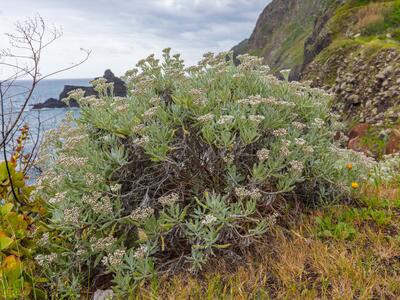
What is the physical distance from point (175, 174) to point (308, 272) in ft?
4.06

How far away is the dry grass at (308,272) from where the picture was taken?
8.76 feet

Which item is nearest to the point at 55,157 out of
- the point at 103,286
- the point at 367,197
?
the point at 103,286

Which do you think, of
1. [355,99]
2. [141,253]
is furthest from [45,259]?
[355,99]

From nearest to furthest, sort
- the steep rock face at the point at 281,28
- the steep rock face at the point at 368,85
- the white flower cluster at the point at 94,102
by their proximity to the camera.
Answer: the white flower cluster at the point at 94,102
the steep rock face at the point at 368,85
the steep rock face at the point at 281,28

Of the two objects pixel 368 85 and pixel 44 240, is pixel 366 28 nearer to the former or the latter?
pixel 368 85

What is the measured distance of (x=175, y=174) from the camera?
3268 mm

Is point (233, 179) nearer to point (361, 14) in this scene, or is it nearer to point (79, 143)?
point (79, 143)

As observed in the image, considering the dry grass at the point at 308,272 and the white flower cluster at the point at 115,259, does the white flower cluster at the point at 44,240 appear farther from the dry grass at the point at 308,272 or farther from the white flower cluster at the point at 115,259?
the dry grass at the point at 308,272

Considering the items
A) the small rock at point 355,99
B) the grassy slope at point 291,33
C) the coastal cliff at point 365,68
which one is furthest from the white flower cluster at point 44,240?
the grassy slope at point 291,33

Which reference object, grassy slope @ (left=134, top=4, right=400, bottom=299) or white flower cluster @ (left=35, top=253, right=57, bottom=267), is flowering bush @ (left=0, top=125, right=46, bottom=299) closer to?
white flower cluster @ (left=35, top=253, right=57, bottom=267)

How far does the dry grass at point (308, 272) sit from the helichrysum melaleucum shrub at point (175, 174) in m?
0.16

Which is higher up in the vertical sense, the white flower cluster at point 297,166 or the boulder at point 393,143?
the white flower cluster at point 297,166

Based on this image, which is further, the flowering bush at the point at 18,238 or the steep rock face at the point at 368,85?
the steep rock face at the point at 368,85

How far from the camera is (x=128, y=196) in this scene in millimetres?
3324
